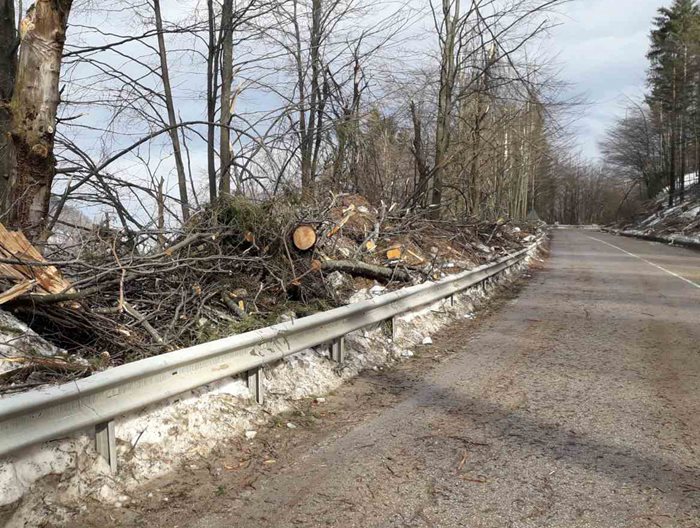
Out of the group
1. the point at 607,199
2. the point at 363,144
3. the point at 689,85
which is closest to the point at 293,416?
the point at 363,144

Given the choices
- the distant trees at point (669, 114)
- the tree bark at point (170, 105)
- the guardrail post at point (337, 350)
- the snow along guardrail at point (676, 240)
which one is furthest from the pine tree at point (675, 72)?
the guardrail post at point (337, 350)

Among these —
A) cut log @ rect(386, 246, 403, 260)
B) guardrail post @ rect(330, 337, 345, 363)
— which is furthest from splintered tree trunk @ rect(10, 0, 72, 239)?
cut log @ rect(386, 246, 403, 260)

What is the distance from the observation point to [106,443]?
3.06 metres

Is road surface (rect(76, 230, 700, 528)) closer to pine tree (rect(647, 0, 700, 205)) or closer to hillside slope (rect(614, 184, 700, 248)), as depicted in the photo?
hillside slope (rect(614, 184, 700, 248))

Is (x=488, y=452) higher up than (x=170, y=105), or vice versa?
(x=170, y=105)

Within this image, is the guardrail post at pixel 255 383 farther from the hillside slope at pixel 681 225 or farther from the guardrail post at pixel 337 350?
the hillside slope at pixel 681 225

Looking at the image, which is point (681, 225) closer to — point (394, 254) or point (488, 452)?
point (394, 254)

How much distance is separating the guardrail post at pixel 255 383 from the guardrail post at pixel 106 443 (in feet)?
4.36

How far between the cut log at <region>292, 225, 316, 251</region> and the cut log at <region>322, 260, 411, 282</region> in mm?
532

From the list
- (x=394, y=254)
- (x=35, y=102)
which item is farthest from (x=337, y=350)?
(x=35, y=102)

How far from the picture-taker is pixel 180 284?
5215mm

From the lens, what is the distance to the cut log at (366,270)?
703cm

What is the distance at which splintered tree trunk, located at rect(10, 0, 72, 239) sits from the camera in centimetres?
511

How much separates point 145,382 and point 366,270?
4677 millimetres
